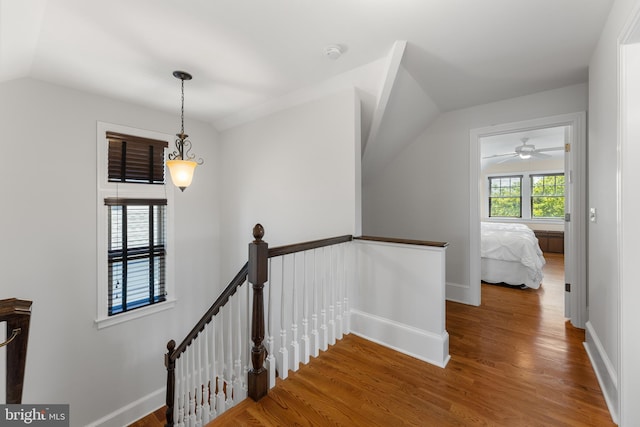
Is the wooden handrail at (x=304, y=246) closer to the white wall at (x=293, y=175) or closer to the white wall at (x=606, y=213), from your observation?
the white wall at (x=293, y=175)

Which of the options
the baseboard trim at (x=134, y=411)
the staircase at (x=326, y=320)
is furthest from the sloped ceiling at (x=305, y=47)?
the baseboard trim at (x=134, y=411)

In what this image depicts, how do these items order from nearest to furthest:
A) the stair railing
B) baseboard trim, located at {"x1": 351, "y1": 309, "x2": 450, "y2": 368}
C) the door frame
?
1. the door frame
2. the stair railing
3. baseboard trim, located at {"x1": 351, "y1": 309, "x2": 450, "y2": 368}

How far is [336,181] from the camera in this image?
2.84 m

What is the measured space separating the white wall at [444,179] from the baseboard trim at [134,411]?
12.3 feet

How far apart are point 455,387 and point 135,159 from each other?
4.14 m

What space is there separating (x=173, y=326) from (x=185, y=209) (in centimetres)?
164

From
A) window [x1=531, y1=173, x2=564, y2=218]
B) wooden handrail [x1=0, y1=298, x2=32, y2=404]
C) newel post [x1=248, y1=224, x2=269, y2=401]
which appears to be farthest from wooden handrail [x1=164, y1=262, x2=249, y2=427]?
window [x1=531, y1=173, x2=564, y2=218]

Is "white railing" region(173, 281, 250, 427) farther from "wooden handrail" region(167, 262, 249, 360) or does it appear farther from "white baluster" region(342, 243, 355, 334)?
"white baluster" region(342, 243, 355, 334)

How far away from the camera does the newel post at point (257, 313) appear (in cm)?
170

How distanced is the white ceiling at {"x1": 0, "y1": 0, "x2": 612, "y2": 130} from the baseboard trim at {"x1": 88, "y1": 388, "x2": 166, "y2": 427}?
3.68 metres

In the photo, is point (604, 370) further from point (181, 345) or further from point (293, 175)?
point (181, 345)

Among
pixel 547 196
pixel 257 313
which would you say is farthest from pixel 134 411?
pixel 547 196

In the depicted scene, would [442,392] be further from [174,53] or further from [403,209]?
[174,53]

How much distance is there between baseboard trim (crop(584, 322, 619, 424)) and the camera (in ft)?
5.38
